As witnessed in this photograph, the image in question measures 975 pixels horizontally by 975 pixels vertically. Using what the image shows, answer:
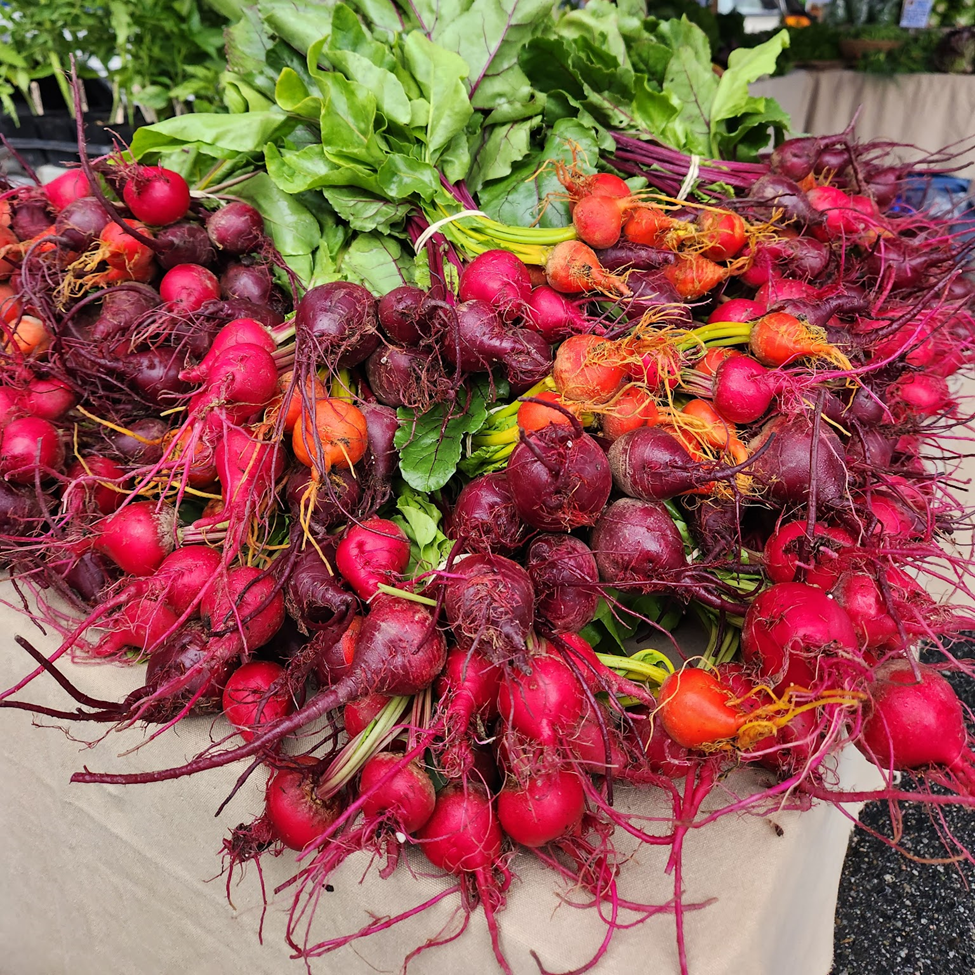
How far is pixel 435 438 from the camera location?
1487 millimetres

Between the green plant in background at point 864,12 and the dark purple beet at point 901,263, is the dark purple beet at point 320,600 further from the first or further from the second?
the green plant in background at point 864,12

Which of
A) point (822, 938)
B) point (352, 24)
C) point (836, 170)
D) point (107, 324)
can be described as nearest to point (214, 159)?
point (352, 24)

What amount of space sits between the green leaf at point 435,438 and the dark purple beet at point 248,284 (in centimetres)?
59

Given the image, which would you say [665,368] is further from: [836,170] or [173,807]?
[173,807]

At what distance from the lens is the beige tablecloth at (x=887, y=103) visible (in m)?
5.22

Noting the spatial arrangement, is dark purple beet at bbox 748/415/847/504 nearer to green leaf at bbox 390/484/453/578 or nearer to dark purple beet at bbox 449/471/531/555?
dark purple beet at bbox 449/471/531/555

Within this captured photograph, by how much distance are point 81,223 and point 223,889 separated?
165 centimetres

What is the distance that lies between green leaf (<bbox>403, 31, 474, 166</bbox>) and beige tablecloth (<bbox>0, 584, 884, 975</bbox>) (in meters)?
1.52

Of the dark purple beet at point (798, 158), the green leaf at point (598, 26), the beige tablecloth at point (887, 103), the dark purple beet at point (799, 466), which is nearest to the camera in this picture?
the dark purple beet at point (799, 466)

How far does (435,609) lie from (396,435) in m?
0.46

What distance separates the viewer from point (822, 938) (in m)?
1.59

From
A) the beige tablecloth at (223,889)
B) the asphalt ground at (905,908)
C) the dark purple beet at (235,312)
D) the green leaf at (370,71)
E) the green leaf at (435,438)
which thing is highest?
the green leaf at (370,71)

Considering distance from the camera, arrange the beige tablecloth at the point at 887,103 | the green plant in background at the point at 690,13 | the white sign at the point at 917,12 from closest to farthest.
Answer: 1. the green plant in background at the point at 690,13
2. the beige tablecloth at the point at 887,103
3. the white sign at the point at 917,12

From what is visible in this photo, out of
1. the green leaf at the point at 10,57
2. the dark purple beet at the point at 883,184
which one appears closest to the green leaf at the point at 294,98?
the dark purple beet at the point at 883,184
